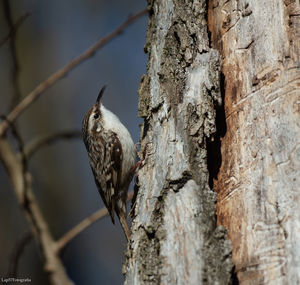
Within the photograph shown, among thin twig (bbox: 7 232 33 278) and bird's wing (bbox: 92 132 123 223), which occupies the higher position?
bird's wing (bbox: 92 132 123 223)

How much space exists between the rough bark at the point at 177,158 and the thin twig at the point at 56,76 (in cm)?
29

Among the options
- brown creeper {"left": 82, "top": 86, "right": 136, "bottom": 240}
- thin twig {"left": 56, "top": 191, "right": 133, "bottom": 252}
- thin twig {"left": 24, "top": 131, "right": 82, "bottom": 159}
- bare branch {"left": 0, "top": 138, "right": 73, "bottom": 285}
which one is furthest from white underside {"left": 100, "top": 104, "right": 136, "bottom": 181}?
bare branch {"left": 0, "top": 138, "right": 73, "bottom": 285}

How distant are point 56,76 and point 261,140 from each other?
1259 millimetres

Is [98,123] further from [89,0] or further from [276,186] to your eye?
[89,0]

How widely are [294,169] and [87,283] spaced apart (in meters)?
4.61

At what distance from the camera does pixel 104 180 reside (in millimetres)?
3701

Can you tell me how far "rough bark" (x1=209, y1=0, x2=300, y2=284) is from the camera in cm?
186

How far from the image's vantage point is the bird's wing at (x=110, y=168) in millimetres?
3609

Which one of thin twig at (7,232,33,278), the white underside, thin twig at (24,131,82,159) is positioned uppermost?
the white underside

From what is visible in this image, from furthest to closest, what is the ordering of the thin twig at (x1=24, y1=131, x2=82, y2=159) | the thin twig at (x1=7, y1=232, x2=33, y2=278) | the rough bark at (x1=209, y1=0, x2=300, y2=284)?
the thin twig at (x1=24, y1=131, x2=82, y2=159)
the thin twig at (x1=7, y1=232, x2=33, y2=278)
the rough bark at (x1=209, y1=0, x2=300, y2=284)

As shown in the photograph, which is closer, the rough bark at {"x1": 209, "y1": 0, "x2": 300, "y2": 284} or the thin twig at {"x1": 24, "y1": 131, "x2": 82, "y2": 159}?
the rough bark at {"x1": 209, "y1": 0, "x2": 300, "y2": 284}

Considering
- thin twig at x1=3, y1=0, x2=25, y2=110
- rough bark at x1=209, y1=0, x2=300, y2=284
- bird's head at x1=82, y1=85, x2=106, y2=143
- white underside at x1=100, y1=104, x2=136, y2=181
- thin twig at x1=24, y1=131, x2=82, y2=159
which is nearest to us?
rough bark at x1=209, y1=0, x2=300, y2=284

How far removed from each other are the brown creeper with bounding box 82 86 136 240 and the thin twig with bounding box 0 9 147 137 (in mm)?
708

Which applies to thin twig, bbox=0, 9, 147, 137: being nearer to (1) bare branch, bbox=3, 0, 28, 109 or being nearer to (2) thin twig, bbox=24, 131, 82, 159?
(1) bare branch, bbox=3, 0, 28, 109
